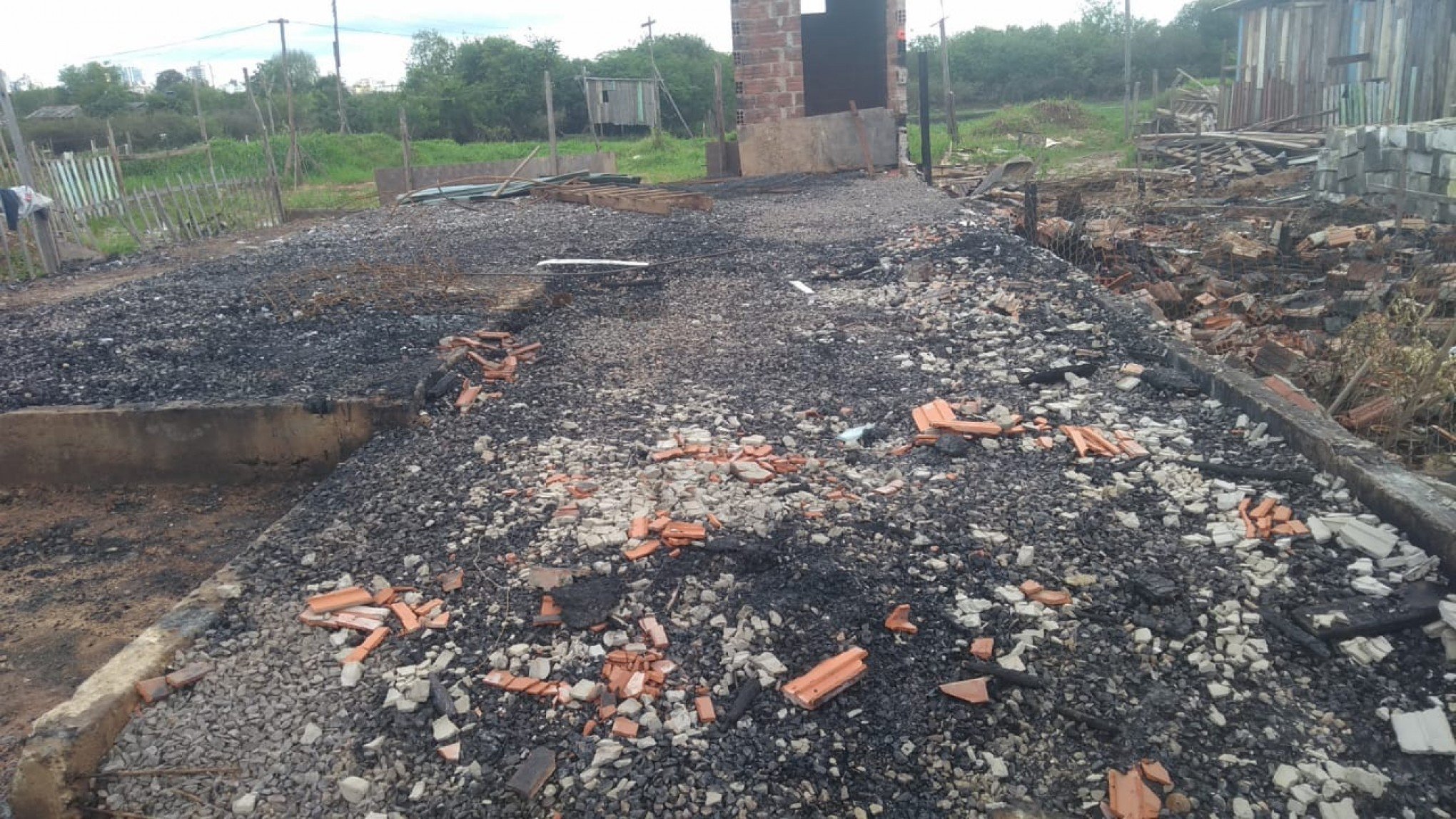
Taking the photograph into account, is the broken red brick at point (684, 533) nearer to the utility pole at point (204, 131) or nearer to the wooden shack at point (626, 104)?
the utility pole at point (204, 131)

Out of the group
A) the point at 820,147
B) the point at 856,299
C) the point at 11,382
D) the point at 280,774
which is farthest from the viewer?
the point at 820,147

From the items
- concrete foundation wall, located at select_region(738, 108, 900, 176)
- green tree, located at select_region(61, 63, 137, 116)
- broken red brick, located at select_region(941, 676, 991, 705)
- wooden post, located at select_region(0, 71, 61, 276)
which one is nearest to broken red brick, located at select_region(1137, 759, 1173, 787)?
broken red brick, located at select_region(941, 676, 991, 705)

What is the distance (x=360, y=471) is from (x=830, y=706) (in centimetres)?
254

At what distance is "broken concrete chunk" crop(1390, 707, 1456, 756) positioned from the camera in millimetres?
2264

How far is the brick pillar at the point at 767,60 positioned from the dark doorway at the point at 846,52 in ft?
8.09

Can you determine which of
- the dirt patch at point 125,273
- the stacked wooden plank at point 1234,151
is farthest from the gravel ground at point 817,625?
the stacked wooden plank at point 1234,151

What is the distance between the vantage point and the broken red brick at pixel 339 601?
10.00ft

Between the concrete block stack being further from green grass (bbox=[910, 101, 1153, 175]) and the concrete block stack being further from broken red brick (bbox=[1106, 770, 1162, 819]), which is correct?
broken red brick (bbox=[1106, 770, 1162, 819])

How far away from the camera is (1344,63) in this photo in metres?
15.7

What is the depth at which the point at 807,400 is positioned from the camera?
15.6 feet

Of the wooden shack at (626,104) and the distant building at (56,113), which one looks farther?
the wooden shack at (626,104)

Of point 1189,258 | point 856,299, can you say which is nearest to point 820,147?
point 1189,258

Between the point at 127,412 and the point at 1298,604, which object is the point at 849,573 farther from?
the point at 127,412

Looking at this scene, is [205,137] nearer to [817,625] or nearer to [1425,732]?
[817,625]
